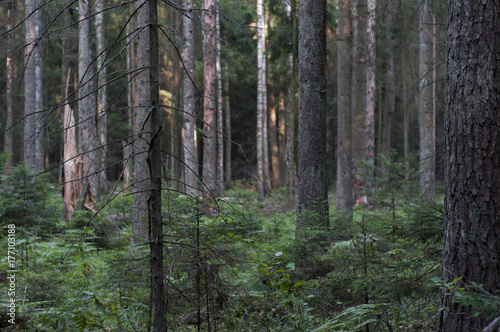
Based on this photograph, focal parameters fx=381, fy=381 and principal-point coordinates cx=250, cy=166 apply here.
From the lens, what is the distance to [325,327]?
11.3 feet

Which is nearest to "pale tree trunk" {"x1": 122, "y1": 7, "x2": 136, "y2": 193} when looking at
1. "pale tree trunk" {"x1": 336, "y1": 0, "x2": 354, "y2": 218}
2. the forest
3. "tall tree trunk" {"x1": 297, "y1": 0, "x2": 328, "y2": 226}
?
the forest

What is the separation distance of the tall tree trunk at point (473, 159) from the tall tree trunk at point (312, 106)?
10.6 ft

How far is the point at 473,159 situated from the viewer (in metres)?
3.29

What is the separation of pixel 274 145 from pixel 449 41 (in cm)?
2401

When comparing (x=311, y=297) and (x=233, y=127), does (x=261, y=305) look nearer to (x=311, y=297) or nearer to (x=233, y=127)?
(x=311, y=297)

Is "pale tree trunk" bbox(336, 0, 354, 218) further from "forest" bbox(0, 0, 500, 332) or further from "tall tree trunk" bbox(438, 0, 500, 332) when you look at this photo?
"tall tree trunk" bbox(438, 0, 500, 332)

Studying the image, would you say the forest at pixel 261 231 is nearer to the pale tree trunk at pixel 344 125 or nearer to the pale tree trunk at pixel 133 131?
the pale tree trunk at pixel 133 131

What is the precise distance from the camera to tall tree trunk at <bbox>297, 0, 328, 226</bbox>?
6609 mm

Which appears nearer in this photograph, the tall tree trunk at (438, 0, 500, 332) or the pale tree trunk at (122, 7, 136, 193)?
the pale tree trunk at (122, 7, 136, 193)

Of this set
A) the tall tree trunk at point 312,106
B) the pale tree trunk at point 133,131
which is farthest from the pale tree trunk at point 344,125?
the pale tree trunk at point 133,131

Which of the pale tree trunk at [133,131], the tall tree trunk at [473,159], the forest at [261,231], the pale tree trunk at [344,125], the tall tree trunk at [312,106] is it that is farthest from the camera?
the pale tree trunk at [344,125]

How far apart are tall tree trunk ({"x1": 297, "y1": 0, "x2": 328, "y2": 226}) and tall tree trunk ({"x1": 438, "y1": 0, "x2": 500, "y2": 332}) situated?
10.6 ft

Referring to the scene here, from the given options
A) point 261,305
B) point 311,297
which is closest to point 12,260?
point 261,305

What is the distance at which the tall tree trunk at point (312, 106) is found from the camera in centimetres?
661
